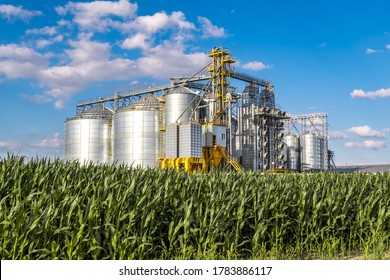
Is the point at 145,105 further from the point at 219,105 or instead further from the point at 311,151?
the point at 311,151

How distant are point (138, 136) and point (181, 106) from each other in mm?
6214

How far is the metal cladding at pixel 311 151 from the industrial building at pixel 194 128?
1177 millimetres

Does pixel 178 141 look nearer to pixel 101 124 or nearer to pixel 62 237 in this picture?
pixel 101 124

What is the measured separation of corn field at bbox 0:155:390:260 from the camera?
806 cm

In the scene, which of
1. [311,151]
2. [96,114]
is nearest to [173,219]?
[96,114]

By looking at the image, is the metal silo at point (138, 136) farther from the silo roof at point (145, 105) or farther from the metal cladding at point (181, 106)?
the metal cladding at point (181, 106)

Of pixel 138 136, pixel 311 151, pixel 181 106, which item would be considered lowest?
pixel 311 151

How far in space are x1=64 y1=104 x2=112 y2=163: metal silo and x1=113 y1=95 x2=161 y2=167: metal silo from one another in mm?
5920

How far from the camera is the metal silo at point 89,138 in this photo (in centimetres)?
5698

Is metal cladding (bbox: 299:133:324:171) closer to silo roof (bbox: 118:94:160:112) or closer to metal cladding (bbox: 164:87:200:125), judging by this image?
metal cladding (bbox: 164:87:200:125)

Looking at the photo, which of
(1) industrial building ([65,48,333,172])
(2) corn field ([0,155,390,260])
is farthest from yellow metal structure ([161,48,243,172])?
(2) corn field ([0,155,390,260])

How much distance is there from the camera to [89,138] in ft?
189

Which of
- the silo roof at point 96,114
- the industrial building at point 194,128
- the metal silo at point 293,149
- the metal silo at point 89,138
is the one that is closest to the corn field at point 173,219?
the industrial building at point 194,128

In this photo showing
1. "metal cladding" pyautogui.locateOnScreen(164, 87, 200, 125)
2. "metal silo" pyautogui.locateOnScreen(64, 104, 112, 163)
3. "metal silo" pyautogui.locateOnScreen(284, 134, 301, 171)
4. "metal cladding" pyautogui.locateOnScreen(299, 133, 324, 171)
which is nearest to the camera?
"metal cladding" pyautogui.locateOnScreen(164, 87, 200, 125)
